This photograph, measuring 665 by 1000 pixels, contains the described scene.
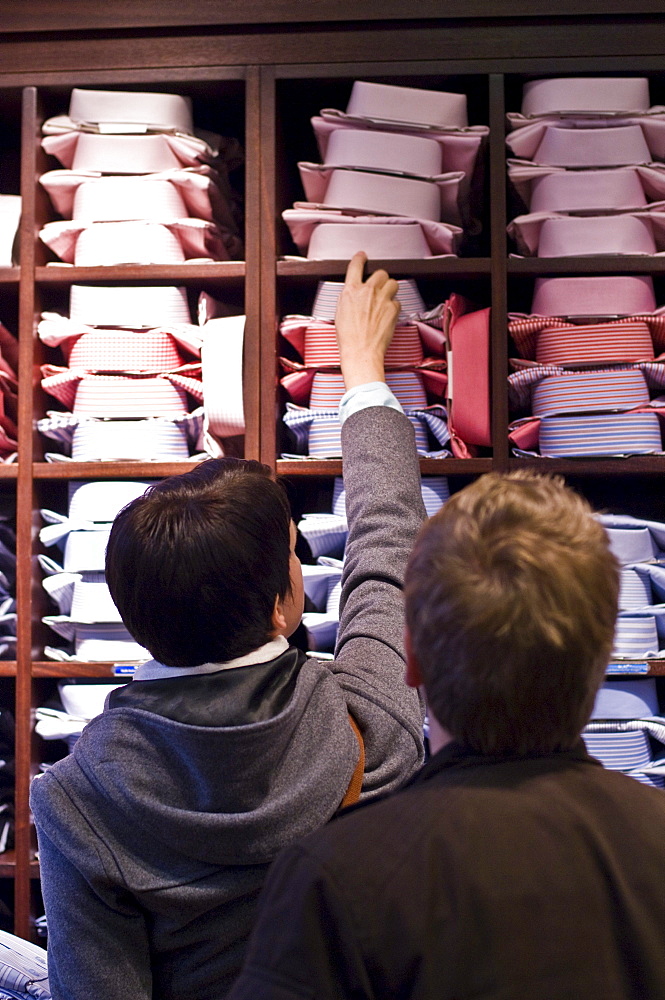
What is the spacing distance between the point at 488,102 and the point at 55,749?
1.66 meters

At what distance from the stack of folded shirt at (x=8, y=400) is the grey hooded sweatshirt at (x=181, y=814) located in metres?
1.13

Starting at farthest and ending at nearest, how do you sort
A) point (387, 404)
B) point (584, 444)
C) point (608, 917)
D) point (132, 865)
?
point (584, 444) → point (387, 404) → point (132, 865) → point (608, 917)

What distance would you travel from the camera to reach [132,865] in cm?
77

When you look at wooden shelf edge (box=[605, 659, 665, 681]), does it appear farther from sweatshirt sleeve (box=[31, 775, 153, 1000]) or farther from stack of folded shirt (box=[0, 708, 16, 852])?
stack of folded shirt (box=[0, 708, 16, 852])

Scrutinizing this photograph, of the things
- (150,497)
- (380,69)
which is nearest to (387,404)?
(150,497)

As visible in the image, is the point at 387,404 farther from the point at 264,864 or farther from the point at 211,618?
the point at 264,864

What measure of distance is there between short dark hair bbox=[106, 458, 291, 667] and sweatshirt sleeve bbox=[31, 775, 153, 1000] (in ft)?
0.59

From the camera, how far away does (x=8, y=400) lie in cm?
183

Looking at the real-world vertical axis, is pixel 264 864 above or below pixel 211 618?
below

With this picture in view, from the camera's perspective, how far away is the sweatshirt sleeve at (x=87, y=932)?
78 cm

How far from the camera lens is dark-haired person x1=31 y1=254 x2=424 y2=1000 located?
767mm

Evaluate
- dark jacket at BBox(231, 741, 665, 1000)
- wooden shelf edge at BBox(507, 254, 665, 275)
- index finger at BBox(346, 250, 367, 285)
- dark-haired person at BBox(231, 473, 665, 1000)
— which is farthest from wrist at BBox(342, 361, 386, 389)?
dark jacket at BBox(231, 741, 665, 1000)

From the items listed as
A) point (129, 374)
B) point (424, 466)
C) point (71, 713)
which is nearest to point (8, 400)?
point (129, 374)

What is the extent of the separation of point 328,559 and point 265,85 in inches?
38.3
